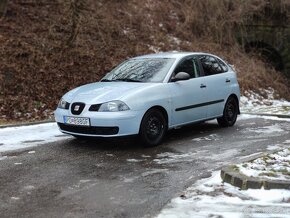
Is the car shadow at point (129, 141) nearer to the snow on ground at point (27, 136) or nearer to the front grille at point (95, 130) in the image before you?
the front grille at point (95, 130)

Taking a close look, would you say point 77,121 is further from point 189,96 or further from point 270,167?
point 270,167

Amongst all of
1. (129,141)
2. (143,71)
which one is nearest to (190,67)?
(143,71)

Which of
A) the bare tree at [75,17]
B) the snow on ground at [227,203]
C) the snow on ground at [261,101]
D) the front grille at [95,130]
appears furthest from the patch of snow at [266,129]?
the bare tree at [75,17]

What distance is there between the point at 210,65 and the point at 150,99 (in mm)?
2376

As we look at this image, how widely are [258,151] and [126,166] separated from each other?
7.54ft

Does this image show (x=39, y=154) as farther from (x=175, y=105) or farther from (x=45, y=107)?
(x=45, y=107)

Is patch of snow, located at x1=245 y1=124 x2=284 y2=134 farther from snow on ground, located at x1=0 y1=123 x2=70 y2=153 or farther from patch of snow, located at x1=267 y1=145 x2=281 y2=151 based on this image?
snow on ground, located at x1=0 y1=123 x2=70 y2=153

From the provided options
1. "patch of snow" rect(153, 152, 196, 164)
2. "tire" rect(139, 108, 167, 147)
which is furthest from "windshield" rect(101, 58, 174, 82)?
"patch of snow" rect(153, 152, 196, 164)

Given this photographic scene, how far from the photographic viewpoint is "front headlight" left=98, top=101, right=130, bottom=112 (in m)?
7.55

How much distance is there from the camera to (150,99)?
788 cm

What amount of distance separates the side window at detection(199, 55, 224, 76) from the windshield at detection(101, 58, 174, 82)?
0.95 meters

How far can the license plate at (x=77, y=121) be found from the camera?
25.0 feet

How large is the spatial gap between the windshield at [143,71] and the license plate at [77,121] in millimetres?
1361

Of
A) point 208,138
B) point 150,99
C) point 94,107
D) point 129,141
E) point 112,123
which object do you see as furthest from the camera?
point 208,138
